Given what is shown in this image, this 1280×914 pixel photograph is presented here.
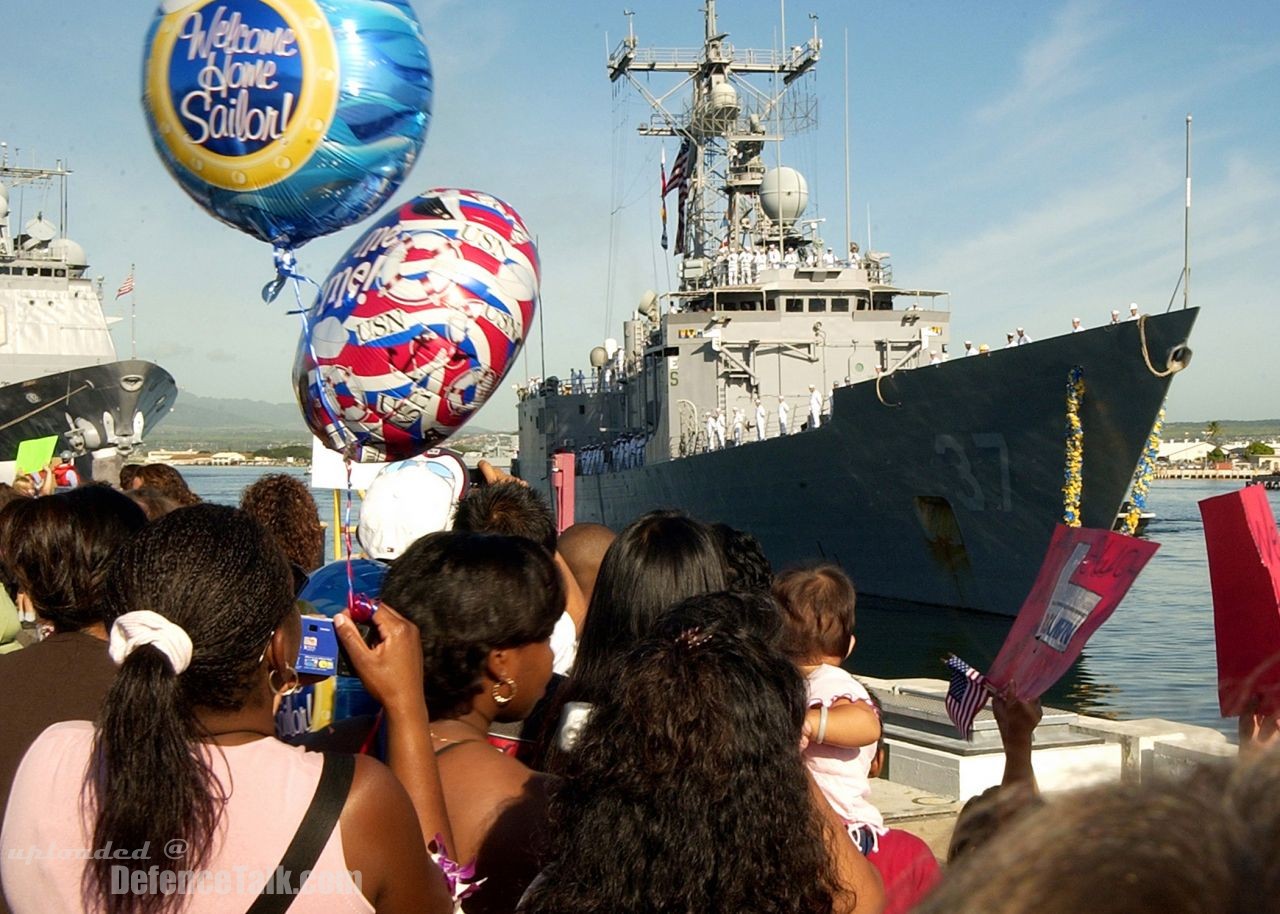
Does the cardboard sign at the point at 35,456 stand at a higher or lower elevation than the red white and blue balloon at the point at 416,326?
lower

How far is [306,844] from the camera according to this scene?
1631 mm

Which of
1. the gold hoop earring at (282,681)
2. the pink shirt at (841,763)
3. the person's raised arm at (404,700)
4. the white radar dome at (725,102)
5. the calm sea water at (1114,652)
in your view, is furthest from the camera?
the white radar dome at (725,102)

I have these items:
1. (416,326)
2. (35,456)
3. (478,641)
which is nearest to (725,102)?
(35,456)

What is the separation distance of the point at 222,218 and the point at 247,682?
7.30 ft

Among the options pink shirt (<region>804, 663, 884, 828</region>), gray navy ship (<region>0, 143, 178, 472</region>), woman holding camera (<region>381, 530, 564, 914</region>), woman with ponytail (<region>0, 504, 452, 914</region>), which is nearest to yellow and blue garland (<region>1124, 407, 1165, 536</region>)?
pink shirt (<region>804, 663, 884, 828</region>)

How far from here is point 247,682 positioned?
1.79m

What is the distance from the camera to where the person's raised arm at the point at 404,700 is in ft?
6.50

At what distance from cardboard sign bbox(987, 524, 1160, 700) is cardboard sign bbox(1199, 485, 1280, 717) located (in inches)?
6.2

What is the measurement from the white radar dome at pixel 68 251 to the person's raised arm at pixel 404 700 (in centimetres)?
3365

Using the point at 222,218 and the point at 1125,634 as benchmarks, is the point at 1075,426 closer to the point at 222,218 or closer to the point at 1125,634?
the point at 1125,634

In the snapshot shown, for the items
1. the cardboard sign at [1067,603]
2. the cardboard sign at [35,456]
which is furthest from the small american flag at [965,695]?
the cardboard sign at [35,456]

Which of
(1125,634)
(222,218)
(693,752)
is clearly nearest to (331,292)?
(222,218)

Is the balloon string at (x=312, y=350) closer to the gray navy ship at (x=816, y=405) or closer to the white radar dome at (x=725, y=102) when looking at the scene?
the gray navy ship at (x=816, y=405)

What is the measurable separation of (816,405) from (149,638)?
55.1 feet
